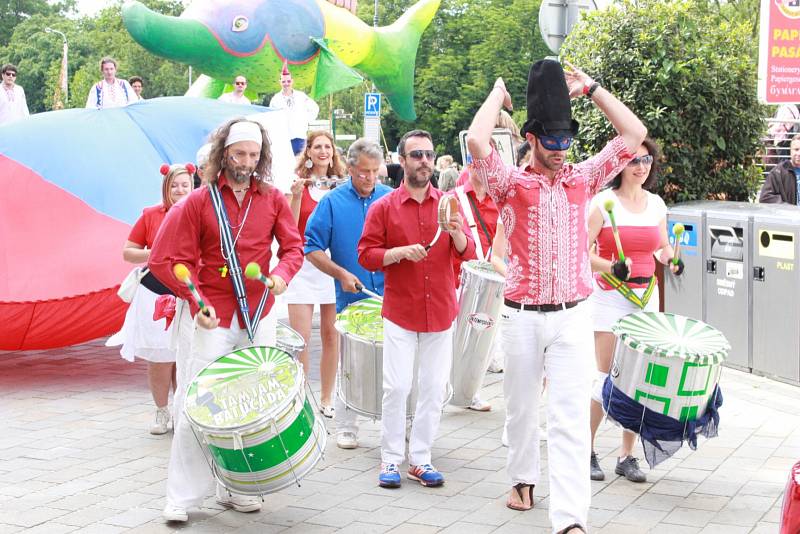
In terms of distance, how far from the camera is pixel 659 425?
224 inches

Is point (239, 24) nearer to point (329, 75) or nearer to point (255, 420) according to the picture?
point (329, 75)

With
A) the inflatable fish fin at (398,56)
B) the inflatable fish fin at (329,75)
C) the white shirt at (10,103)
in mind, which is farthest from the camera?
the inflatable fish fin at (398,56)

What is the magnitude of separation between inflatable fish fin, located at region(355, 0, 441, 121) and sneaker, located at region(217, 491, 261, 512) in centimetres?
1860

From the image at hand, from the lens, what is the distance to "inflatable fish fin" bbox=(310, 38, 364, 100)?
20.3 m

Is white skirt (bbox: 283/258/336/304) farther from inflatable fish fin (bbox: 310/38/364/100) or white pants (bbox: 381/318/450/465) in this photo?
inflatable fish fin (bbox: 310/38/364/100)

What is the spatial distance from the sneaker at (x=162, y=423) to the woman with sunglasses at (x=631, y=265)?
2784mm

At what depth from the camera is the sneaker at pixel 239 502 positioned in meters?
5.69

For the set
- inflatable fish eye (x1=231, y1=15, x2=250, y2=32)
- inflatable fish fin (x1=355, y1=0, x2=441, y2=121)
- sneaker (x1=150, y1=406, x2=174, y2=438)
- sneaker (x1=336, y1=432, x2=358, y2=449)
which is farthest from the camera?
inflatable fish fin (x1=355, y1=0, x2=441, y2=121)

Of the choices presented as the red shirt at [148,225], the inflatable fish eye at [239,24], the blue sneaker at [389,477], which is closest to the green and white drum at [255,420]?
the blue sneaker at [389,477]

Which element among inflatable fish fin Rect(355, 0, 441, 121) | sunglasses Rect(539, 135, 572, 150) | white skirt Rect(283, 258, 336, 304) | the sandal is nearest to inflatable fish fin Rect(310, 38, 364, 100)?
inflatable fish fin Rect(355, 0, 441, 121)

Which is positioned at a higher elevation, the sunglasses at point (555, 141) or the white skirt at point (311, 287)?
the sunglasses at point (555, 141)

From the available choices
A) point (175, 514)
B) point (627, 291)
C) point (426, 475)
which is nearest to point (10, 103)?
point (426, 475)

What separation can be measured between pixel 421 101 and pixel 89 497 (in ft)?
174

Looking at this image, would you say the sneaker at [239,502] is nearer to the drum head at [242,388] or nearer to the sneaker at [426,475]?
the drum head at [242,388]
